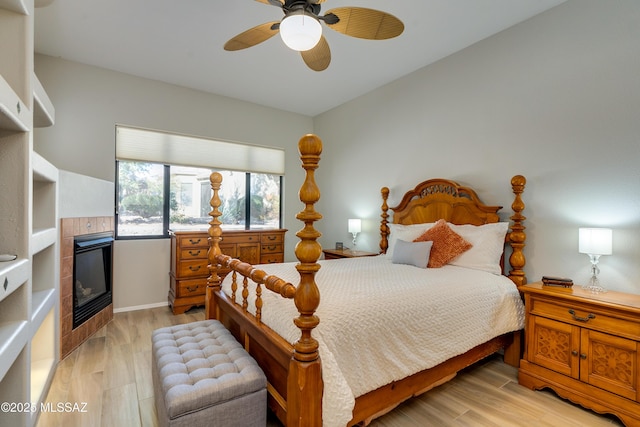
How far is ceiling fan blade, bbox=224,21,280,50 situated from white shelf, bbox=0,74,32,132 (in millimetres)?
1273

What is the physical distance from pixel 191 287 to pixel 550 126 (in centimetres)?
410

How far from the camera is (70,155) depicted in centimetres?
348

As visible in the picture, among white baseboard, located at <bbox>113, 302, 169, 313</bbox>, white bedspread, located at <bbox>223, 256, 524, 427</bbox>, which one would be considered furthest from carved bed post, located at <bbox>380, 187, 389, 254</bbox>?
white baseboard, located at <bbox>113, 302, 169, 313</bbox>

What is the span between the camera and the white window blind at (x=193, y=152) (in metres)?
3.83

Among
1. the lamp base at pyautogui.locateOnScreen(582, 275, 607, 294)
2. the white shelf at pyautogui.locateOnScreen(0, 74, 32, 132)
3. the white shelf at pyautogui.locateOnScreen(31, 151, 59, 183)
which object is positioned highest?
the white shelf at pyautogui.locateOnScreen(0, 74, 32, 132)

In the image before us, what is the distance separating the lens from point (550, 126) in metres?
2.58

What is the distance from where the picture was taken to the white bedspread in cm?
151

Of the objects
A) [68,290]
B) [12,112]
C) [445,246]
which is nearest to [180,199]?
[68,290]

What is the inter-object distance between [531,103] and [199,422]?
3.38 m

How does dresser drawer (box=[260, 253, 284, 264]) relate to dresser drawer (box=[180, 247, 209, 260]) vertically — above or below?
below

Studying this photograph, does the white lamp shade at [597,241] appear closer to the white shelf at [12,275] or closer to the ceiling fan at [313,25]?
the ceiling fan at [313,25]

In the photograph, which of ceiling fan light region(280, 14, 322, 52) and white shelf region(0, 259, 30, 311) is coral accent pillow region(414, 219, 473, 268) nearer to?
ceiling fan light region(280, 14, 322, 52)

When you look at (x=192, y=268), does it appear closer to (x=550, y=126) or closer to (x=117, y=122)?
(x=117, y=122)

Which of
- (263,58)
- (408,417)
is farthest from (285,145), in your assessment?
(408,417)
